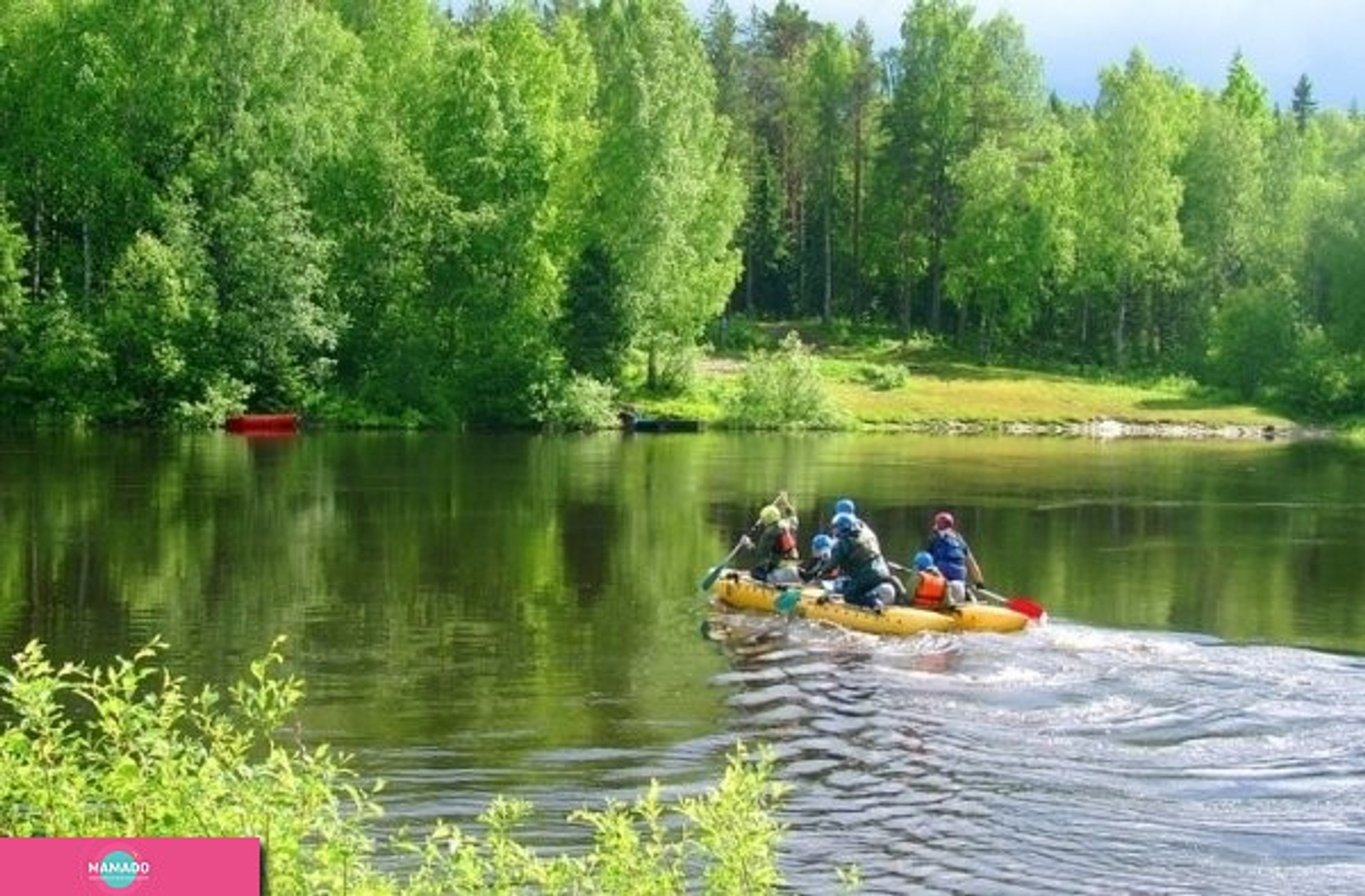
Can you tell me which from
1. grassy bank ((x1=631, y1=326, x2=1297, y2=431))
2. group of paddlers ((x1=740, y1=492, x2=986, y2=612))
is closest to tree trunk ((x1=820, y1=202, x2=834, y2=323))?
grassy bank ((x1=631, y1=326, x2=1297, y2=431))

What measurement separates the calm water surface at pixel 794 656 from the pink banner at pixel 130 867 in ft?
27.4

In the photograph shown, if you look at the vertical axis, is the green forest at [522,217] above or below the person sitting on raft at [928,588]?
above

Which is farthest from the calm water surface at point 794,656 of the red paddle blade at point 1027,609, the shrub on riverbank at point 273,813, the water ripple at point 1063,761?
the shrub on riverbank at point 273,813

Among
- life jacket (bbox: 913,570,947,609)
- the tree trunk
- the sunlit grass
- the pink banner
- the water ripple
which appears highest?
the tree trunk

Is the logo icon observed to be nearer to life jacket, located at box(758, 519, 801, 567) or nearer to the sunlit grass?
life jacket, located at box(758, 519, 801, 567)

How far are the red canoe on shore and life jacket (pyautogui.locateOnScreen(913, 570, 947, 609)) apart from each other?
42.6 metres

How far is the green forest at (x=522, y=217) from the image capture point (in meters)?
65.4

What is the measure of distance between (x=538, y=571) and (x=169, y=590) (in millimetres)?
6570

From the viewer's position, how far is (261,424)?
64.2 m

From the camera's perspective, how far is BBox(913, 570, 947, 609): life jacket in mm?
24812

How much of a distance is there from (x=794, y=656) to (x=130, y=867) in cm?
1871

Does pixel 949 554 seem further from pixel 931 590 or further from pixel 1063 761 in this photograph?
pixel 1063 761

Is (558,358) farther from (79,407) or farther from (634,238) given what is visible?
(79,407)

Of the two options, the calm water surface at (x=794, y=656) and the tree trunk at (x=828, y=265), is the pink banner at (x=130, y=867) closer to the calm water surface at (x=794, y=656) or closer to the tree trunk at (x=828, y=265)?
the calm water surface at (x=794, y=656)
